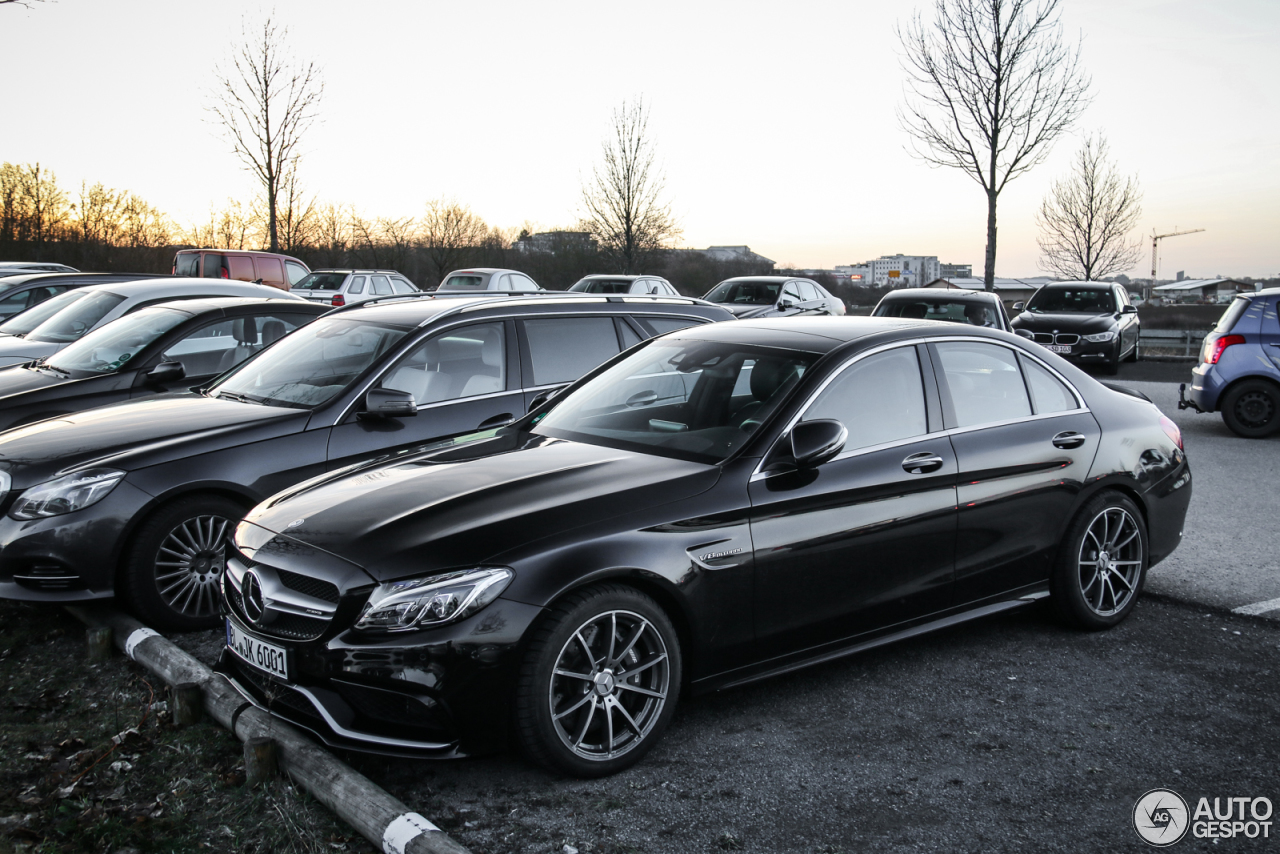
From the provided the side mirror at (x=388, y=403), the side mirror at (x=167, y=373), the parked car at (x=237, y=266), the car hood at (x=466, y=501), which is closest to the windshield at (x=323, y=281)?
the parked car at (x=237, y=266)

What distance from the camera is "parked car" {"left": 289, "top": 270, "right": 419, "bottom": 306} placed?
2494 cm

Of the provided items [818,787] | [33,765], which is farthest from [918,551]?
[33,765]

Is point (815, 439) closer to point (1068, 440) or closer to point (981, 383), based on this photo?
point (981, 383)

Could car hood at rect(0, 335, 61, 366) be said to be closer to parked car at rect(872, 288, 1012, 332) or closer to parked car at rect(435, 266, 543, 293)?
parked car at rect(872, 288, 1012, 332)

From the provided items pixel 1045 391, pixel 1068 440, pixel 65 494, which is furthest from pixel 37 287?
pixel 1068 440

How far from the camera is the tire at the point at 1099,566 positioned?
4867 millimetres

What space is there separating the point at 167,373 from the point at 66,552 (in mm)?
2479

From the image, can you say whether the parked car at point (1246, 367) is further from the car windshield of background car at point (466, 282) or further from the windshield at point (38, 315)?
the car windshield of background car at point (466, 282)

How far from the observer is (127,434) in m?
5.29

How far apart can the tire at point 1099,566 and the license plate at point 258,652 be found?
11.9 feet

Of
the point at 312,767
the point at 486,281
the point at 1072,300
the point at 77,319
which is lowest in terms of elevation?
the point at 312,767

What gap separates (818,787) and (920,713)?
0.83 m

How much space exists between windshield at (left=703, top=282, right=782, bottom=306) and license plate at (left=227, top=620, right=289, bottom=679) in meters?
18.1

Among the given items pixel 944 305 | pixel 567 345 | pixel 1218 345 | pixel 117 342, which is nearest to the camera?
pixel 567 345
